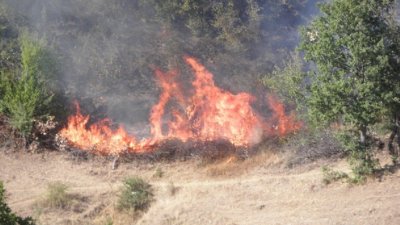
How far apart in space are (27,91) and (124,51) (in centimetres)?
921

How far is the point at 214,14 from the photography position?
32125mm

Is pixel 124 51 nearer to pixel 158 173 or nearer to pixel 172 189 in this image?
pixel 158 173

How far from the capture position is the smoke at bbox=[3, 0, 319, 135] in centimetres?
2611

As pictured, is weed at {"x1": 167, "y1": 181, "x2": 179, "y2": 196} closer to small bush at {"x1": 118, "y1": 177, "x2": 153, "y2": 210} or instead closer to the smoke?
small bush at {"x1": 118, "y1": 177, "x2": 153, "y2": 210}

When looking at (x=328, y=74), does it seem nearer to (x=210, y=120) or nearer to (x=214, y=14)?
(x=210, y=120)

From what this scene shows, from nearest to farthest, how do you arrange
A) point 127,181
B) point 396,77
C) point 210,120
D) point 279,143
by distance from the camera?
point 396,77 → point 127,181 → point 279,143 → point 210,120

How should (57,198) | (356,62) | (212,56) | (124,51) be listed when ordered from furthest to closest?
(212,56) < (124,51) < (57,198) < (356,62)

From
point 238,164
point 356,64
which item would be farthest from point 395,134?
point 238,164

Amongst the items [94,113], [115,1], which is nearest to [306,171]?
[94,113]

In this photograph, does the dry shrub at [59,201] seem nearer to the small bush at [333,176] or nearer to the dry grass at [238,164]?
the dry grass at [238,164]

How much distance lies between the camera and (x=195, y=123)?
23.6m

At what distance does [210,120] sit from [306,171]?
643 cm

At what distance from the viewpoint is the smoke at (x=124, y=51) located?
26.1 meters

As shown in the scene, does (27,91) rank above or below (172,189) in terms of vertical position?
above
